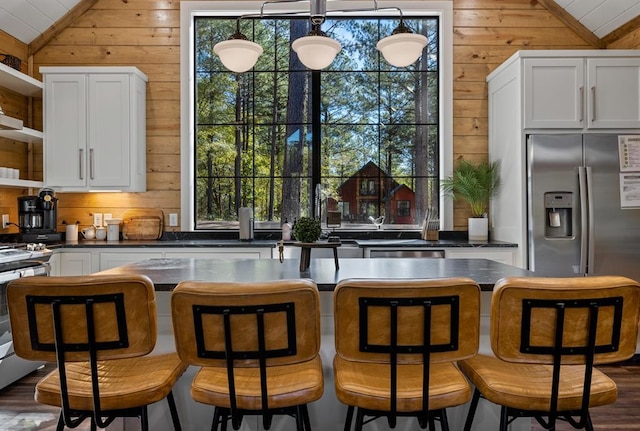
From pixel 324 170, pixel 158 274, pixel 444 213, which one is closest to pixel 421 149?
pixel 444 213

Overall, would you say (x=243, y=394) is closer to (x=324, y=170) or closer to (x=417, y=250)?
(x=417, y=250)

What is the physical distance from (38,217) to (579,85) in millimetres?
4698

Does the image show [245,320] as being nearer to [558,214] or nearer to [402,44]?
[402,44]

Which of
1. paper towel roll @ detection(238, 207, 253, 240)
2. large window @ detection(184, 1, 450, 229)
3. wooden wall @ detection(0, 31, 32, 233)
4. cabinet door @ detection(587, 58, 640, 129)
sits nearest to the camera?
cabinet door @ detection(587, 58, 640, 129)

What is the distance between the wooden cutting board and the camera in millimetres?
4211

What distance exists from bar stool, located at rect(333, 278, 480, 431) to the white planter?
290cm

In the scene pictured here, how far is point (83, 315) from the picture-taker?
1.32 metres

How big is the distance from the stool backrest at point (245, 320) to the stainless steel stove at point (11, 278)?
6.85 ft

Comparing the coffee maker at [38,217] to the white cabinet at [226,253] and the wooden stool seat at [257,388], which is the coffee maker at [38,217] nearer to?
the white cabinet at [226,253]

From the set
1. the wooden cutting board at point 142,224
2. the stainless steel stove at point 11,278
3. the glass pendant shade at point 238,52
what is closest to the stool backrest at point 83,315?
the glass pendant shade at point 238,52

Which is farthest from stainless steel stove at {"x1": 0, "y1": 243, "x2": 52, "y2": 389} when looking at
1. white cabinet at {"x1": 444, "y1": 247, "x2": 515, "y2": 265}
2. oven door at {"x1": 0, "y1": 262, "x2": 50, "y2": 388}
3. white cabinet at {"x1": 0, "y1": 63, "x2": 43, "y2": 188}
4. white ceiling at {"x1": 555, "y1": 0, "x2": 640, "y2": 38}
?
white ceiling at {"x1": 555, "y1": 0, "x2": 640, "y2": 38}

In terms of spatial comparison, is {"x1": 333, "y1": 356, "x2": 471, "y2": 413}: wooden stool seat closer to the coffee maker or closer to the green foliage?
the green foliage

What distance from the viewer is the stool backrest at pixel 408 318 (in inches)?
51.2

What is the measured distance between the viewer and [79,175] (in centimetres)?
396
